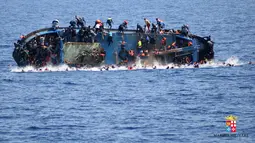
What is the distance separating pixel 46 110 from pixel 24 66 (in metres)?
22.8

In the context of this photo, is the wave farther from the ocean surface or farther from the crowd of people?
the crowd of people

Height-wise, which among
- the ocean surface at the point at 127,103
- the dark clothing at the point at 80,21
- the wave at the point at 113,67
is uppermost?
the dark clothing at the point at 80,21

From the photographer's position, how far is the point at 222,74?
418ft

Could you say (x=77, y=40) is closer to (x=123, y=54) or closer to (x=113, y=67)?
(x=113, y=67)

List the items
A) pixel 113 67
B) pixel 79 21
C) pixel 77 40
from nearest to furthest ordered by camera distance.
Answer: pixel 79 21 → pixel 77 40 → pixel 113 67

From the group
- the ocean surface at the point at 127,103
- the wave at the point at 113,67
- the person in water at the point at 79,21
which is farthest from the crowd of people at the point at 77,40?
the ocean surface at the point at 127,103

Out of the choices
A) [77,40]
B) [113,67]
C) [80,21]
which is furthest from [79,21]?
[113,67]

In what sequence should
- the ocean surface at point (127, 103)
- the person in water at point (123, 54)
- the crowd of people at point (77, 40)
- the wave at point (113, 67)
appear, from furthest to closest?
the person in water at point (123, 54) → the wave at point (113, 67) → the crowd of people at point (77, 40) → the ocean surface at point (127, 103)

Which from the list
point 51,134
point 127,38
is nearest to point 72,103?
point 51,134

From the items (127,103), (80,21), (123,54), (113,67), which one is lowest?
(127,103)

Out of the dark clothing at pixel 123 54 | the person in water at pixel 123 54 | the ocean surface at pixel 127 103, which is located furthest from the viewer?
the dark clothing at pixel 123 54

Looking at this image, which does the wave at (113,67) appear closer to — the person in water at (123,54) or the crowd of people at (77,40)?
the crowd of people at (77,40)

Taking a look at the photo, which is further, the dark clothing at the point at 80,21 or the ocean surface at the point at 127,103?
the dark clothing at the point at 80,21

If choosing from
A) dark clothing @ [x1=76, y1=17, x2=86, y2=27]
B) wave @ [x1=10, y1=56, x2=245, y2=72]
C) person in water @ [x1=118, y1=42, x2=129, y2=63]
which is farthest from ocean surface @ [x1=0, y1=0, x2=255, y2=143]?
dark clothing @ [x1=76, y1=17, x2=86, y2=27]
